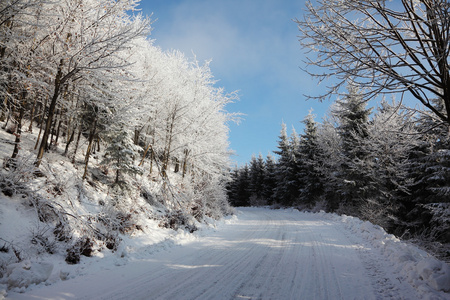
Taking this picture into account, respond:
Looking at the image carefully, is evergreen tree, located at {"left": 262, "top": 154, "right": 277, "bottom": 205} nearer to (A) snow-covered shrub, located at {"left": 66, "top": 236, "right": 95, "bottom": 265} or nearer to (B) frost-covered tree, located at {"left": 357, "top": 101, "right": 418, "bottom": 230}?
(B) frost-covered tree, located at {"left": 357, "top": 101, "right": 418, "bottom": 230}

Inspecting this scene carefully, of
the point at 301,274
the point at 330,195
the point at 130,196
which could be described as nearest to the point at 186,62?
the point at 130,196

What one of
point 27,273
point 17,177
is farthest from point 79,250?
point 17,177

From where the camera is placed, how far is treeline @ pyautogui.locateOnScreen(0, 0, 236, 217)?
6.46m

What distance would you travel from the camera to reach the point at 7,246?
4332 mm

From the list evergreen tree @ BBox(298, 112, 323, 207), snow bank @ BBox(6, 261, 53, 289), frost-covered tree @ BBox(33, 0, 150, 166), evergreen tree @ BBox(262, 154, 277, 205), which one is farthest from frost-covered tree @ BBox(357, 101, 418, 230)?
evergreen tree @ BBox(262, 154, 277, 205)

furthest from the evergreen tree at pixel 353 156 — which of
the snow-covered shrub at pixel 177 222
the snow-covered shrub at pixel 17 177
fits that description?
the snow-covered shrub at pixel 17 177

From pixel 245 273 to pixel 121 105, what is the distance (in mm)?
8428

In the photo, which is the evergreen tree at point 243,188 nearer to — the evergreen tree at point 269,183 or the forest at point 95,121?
the evergreen tree at point 269,183

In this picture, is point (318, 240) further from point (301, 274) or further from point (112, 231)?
point (112, 231)

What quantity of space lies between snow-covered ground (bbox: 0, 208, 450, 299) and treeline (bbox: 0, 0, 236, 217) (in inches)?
88.9

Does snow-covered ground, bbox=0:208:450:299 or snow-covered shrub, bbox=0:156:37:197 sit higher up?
snow-covered shrub, bbox=0:156:37:197

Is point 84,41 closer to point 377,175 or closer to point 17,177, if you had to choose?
point 17,177

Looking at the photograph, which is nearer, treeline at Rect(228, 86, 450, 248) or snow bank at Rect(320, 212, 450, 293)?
snow bank at Rect(320, 212, 450, 293)

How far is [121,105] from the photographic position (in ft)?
31.7
